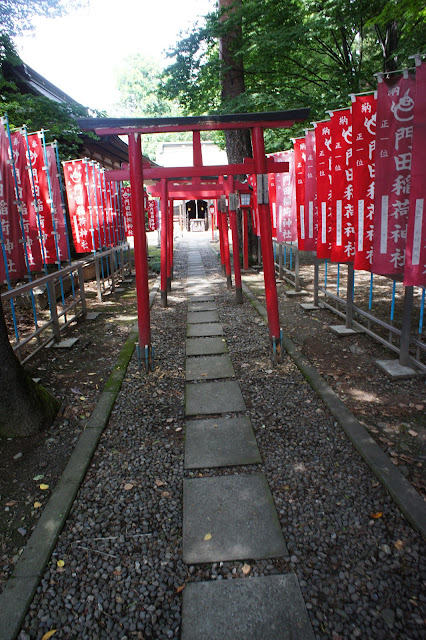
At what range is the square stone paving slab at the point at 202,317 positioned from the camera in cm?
735

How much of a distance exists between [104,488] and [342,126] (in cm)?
515

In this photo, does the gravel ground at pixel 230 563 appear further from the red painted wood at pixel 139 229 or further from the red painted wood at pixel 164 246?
the red painted wood at pixel 164 246

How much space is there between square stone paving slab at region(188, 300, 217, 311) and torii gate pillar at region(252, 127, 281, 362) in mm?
3171

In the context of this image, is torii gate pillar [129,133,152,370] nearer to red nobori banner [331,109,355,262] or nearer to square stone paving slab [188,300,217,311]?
red nobori banner [331,109,355,262]

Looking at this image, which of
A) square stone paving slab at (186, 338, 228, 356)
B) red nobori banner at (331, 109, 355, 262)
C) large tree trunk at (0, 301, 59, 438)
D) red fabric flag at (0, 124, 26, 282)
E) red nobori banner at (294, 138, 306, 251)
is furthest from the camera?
red nobori banner at (294, 138, 306, 251)

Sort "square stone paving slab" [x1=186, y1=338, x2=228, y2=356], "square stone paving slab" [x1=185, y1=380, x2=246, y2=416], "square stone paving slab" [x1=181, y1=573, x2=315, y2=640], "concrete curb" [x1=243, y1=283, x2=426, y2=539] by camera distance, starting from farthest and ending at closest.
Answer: "square stone paving slab" [x1=186, y1=338, x2=228, y2=356]
"square stone paving slab" [x1=185, y1=380, x2=246, y2=416]
"concrete curb" [x1=243, y1=283, x2=426, y2=539]
"square stone paving slab" [x1=181, y1=573, x2=315, y2=640]

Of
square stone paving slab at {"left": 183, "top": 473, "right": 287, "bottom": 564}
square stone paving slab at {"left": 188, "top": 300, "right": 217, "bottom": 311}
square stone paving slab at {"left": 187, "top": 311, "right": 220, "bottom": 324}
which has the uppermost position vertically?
square stone paving slab at {"left": 188, "top": 300, "right": 217, "bottom": 311}

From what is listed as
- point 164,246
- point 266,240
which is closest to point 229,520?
point 266,240

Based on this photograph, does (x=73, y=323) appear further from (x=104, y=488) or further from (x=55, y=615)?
(x=55, y=615)

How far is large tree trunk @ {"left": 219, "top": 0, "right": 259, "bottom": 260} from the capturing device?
10367 millimetres

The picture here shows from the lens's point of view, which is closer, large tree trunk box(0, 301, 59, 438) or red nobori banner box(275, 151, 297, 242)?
large tree trunk box(0, 301, 59, 438)

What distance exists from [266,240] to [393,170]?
157cm

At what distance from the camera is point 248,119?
15.0 ft

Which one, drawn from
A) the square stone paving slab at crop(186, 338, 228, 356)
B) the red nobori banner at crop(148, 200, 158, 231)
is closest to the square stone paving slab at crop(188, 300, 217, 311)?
the square stone paving slab at crop(186, 338, 228, 356)
